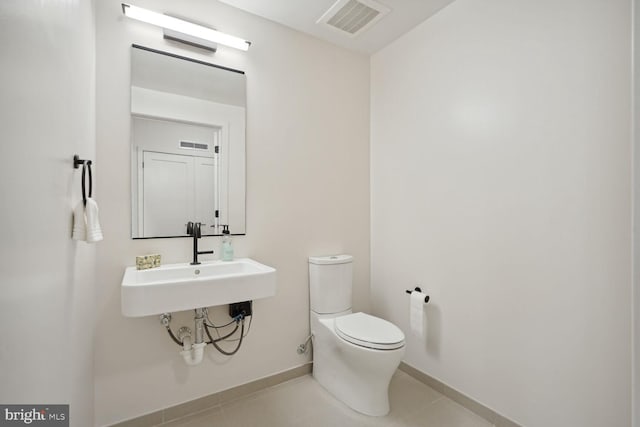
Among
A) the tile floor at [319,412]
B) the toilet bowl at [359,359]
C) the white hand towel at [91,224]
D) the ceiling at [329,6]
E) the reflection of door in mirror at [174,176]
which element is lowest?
the tile floor at [319,412]

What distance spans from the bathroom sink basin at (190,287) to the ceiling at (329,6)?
1.69m

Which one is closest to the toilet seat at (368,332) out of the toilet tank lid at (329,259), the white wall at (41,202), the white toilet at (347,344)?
the white toilet at (347,344)

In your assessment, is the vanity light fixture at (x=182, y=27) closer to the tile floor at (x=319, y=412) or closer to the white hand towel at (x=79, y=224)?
the white hand towel at (x=79, y=224)

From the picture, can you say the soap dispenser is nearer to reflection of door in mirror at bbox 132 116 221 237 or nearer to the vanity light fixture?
reflection of door in mirror at bbox 132 116 221 237

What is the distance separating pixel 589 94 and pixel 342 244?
172 centimetres

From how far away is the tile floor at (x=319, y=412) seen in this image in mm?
1736

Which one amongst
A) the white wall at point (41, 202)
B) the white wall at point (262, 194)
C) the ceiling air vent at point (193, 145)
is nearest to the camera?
the white wall at point (41, 202)

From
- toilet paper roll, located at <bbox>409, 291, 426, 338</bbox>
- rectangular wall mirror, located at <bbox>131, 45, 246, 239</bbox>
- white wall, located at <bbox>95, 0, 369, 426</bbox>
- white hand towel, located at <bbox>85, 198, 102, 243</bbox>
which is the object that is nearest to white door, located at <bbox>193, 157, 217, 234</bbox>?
rectangular wall mirror, located at <bbox>131, 45, 246, 239</bbox>

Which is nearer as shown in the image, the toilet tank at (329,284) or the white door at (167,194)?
the white door at (167,194)

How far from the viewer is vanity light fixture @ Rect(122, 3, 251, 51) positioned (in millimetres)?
1654

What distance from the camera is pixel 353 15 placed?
2.06m

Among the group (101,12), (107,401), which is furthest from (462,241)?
(101,12)

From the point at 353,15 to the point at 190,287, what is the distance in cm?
202

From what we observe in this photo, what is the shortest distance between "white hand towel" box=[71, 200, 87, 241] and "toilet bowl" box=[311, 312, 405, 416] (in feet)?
4.66
